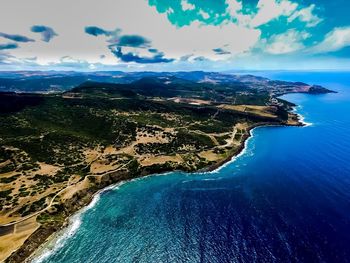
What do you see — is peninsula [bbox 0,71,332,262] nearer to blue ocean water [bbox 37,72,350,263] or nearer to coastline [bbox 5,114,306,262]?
coastline [bbox 5,114,306,262]

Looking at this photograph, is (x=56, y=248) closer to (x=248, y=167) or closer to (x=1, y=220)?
(x=1, y=220)

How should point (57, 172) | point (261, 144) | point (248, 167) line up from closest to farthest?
1. point (57, 172)
2. point (248, 167)
3. point (261, 144)

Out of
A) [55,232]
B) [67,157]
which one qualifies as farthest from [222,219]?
[67,157]

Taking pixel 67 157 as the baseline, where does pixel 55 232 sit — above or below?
above

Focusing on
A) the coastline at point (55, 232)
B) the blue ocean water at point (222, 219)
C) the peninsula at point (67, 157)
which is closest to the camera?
the blue ocean water at point (222, 219)

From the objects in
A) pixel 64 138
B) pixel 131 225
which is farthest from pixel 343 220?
pixel 64 138

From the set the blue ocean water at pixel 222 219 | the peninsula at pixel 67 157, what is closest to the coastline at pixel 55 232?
the peninsula at pixel 67 157

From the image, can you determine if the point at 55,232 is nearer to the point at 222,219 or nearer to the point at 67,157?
the point at 222,219

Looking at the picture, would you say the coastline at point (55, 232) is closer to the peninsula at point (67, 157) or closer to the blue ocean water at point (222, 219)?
the peninsula at point (67, 157)
